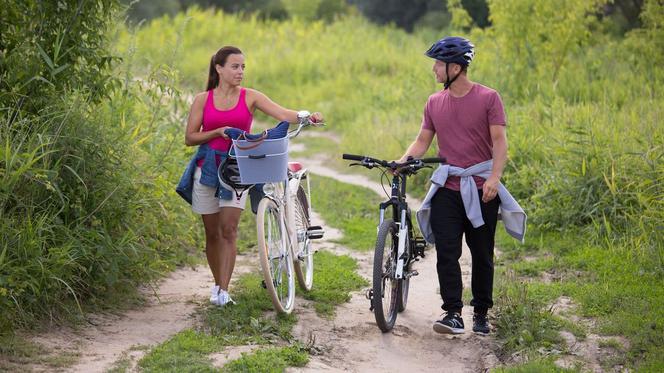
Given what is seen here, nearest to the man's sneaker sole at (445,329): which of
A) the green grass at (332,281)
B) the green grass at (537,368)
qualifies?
the green grass at (537,368)

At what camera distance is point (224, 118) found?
6930 millimetres

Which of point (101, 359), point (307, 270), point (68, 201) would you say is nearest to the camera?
point (101, 359)

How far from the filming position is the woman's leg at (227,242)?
7.08 meters

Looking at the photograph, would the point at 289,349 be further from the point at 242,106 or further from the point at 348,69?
the point at 348,69

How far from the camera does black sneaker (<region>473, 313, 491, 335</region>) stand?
6762 mm

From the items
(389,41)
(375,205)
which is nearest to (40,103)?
(375,205)

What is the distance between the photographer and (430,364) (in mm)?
6285

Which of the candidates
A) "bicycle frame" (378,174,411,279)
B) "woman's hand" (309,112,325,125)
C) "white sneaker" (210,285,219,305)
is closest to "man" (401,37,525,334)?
"bicycle frame" (378,174,411,279)

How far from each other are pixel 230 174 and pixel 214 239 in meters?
0.66

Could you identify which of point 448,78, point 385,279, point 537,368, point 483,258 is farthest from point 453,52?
point 537,368

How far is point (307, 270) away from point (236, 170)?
54.6 inches

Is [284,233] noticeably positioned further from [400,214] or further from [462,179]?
[462,179]

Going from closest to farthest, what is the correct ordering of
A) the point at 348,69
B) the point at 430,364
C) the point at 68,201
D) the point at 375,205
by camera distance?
the point at 430,364
the point at 68,201
the point at 375,205
the point at 348,69

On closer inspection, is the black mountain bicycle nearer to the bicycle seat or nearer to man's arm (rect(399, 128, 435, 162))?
man's arm (rect(399, 128, 435, 162))
